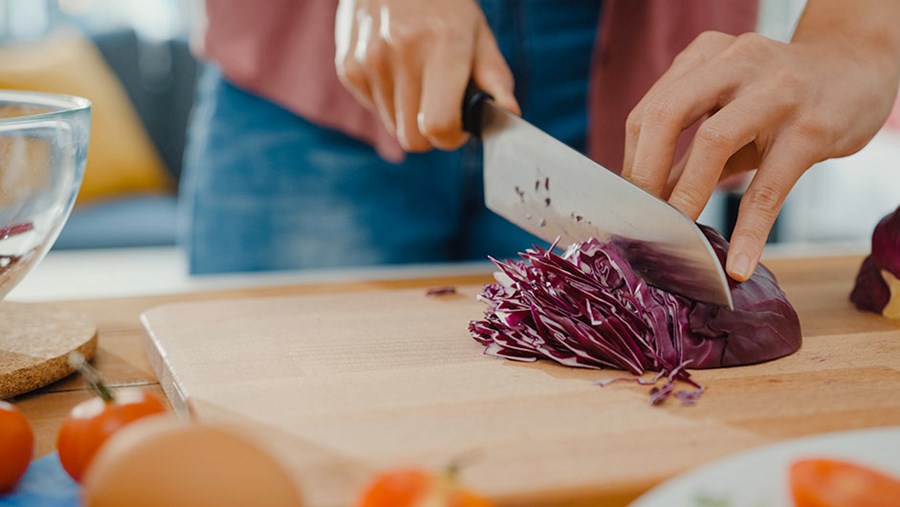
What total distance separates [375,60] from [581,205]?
0.48 m

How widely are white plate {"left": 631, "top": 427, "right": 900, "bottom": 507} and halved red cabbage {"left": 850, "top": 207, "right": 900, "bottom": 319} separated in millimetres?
646

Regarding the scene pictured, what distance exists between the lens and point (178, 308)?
1562mm

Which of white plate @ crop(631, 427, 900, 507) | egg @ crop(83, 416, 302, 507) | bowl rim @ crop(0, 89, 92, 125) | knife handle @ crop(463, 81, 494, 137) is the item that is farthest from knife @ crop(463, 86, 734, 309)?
egg @ crop(83, 416, 302, 507)

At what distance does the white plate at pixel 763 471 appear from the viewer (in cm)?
81

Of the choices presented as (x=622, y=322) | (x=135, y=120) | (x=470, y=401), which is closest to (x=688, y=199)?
(x=622, y=322)

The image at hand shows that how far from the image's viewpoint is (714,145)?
1.31 metres

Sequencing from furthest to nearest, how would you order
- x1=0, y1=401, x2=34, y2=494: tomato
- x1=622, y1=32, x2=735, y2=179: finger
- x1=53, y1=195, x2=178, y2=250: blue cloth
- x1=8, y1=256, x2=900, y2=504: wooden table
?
x1=53, y1=195, x2=178, y2=250: blue cloth, x1=622, y1=32, x2=735, y2=179: finger, x1=8, y1=256, x2=900, y2=504: wooden table, x1=0, y1=401, x2=34, y2=494: tomato

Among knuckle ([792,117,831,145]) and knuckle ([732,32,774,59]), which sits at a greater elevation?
knuckle ([732,32,774,59])

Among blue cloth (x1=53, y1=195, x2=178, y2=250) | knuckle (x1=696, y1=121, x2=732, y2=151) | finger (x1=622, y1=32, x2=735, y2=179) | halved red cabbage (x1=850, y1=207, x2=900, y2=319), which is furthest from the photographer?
blue cloth (x1=53, y1=195, x2=178, y2=250)

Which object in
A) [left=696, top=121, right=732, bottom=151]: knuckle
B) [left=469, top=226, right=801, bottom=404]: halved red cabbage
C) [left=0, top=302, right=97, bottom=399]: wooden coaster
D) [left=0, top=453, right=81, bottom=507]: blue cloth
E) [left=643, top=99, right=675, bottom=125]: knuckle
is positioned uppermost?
[left=643, top=99, right=675, bottom=125]: knuckle

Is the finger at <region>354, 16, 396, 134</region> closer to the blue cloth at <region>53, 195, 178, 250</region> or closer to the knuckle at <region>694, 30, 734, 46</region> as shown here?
the knuckle at <region>694, 30, 734, 46</region>

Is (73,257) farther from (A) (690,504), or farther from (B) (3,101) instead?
(A) (690,504)

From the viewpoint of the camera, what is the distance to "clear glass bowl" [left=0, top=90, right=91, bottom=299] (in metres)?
1.20

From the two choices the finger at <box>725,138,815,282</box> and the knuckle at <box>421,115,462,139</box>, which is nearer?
the finger at <box>725,138,815,282</box>
